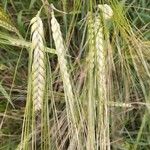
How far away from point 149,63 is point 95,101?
15.2 inches

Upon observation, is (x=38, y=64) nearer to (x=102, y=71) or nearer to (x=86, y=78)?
(x=102, y=71)

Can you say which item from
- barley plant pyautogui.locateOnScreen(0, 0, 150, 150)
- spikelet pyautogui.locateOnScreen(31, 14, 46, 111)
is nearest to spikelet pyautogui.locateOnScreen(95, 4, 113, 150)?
barley plant pyautogui.locateOnScreen(0, 0, 150, 150)

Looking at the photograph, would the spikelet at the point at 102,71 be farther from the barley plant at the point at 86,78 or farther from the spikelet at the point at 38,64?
the spikelet at the point at 38,64

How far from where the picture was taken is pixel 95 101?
0.90 meters

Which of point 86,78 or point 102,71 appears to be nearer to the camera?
point 102,71

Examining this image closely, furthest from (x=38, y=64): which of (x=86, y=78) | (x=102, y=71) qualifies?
(x=86, y=78)

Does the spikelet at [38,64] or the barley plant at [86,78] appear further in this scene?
the barley plant at [86,78]

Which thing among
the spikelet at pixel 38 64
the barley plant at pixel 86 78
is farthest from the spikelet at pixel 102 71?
the spikelet at pixel 38 64

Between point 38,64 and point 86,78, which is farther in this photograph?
point 86,78

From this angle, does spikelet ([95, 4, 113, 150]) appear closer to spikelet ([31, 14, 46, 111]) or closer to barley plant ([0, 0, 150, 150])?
barley plant ([0, 0, 150, 150])

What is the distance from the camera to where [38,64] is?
80cm

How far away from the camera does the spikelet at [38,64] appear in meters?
0.79

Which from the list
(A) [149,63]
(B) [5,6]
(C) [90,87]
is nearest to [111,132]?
(A) [149,63]

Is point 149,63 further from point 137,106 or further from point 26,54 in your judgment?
point 26,54
